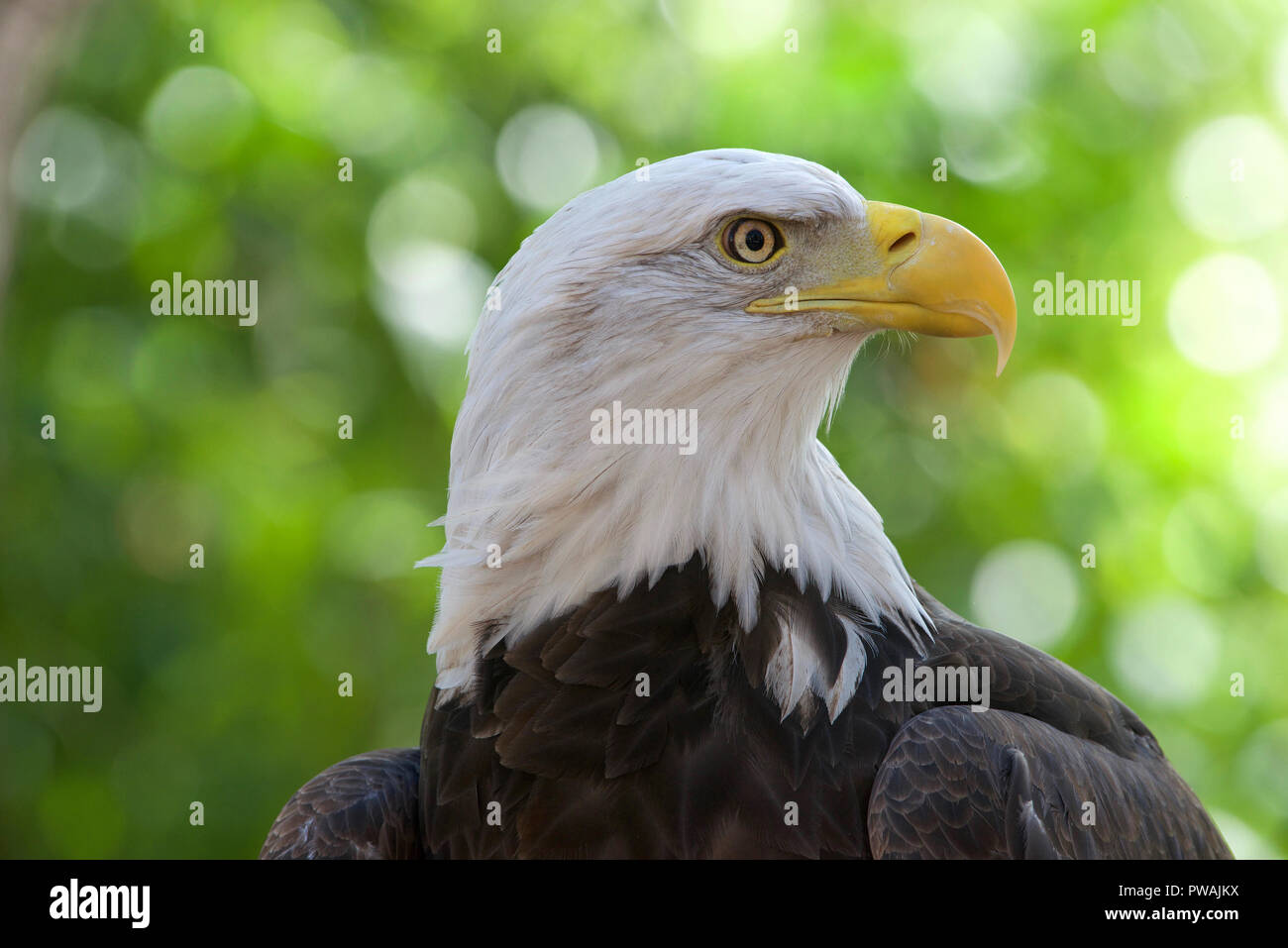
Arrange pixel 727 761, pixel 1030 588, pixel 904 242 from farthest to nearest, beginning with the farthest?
pixel 1030 588 < pixel 904 242 < pixel 727 761

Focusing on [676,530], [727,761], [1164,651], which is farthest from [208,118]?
[1164,651]

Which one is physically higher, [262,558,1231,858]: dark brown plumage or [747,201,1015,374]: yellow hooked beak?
[747,201,1015,374]: yellow hooked beak

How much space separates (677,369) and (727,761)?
2.53 ft

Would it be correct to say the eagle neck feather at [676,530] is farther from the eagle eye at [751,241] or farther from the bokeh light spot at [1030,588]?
the bokeh light spot at [1030,588]

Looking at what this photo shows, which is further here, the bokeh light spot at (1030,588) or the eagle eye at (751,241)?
the bokeh light spot at (1030,588)

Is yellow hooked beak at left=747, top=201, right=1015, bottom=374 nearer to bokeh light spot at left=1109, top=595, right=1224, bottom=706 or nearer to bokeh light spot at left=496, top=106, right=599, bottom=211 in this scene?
bokeh light spot at left=496, top=106, right=599, bottom=211

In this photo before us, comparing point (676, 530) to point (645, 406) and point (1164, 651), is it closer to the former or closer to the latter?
point (645, 406)

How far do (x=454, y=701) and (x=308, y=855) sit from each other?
1.48 feet

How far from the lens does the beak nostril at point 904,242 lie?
2479mm

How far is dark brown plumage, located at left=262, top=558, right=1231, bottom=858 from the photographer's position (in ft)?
7.46

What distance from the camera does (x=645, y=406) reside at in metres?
2.40

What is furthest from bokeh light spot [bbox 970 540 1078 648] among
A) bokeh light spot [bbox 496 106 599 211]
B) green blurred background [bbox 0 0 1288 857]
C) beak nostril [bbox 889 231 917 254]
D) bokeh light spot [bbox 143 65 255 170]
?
bokeh light spot [bbox 143 65 255 170]

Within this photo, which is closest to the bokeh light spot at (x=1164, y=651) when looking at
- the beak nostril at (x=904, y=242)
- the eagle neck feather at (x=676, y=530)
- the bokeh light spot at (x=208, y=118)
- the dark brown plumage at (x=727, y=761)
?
the dark brown plumage at (x=727, y=761)

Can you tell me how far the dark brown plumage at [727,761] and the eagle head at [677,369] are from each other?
83 millimetres
